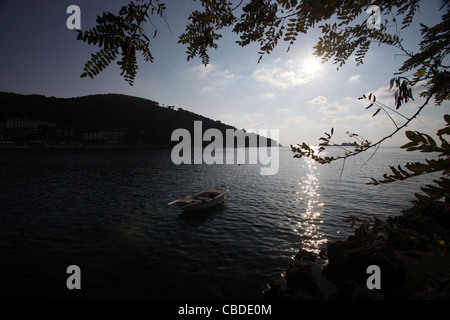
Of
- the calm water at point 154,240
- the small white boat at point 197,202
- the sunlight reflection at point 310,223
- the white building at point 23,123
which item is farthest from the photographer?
the white building at point 23,123

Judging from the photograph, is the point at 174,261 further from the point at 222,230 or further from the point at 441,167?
the point at 441,167

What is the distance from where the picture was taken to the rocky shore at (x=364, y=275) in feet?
27.4

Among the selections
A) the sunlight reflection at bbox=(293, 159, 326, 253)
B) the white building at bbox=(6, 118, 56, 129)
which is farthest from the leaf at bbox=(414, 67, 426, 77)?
the white building at bbox=(6, 118, 56, 129)

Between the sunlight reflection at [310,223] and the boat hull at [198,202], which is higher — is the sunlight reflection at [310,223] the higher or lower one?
the lower one

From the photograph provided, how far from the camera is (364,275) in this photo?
10.0 meters

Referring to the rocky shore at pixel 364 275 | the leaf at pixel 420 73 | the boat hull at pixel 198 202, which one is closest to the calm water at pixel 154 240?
the boat hull at pixel 198 202

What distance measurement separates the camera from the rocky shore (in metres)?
8.35

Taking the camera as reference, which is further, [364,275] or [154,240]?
[154,240]

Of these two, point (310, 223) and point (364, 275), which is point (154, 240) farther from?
point (310, 223)

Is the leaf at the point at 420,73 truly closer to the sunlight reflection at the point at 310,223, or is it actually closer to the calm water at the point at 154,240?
the calm water at the point at 154,240

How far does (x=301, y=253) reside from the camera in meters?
13.0

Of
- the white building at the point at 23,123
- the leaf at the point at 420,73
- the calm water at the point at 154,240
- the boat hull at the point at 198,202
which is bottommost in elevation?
the calm water at the point at 154,240

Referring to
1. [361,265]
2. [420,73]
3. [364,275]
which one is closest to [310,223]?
[361,265]
